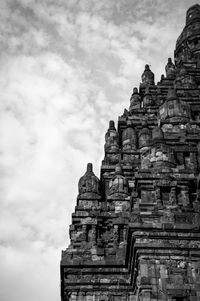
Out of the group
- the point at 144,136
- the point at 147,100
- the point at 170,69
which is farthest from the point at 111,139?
the point at 170,69

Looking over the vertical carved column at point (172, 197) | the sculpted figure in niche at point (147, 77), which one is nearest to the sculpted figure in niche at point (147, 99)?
the sculpted figure in niche at point (147, 77)

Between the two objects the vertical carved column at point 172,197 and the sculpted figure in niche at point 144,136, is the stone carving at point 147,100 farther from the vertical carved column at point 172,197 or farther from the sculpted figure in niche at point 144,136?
the vertical carved column at point 172,197

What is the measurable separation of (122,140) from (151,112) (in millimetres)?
2571

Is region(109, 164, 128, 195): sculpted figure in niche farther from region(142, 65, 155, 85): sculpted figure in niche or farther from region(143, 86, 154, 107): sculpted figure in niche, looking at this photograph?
region(142, 65, 155, 85): sculpted figure in niche

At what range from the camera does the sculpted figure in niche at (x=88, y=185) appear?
25906 millimetres

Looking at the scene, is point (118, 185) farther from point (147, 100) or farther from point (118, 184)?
point (147, 100)

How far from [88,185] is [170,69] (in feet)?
36.1

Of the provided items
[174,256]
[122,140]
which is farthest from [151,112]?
[174,256]

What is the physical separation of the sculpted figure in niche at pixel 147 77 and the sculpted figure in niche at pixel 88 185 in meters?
8.23

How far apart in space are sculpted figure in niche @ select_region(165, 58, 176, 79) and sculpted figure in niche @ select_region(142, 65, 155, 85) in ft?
3.33

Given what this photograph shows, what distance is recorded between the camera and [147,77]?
33.0 meters

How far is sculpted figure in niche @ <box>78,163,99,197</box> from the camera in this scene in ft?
85.0

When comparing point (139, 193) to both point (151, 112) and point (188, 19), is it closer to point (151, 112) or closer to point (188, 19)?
point (151, 112)

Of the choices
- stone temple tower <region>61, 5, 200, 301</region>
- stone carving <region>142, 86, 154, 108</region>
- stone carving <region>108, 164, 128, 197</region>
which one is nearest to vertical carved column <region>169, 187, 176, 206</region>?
stone temple tower <region>61, 5, 200, 301</region>
